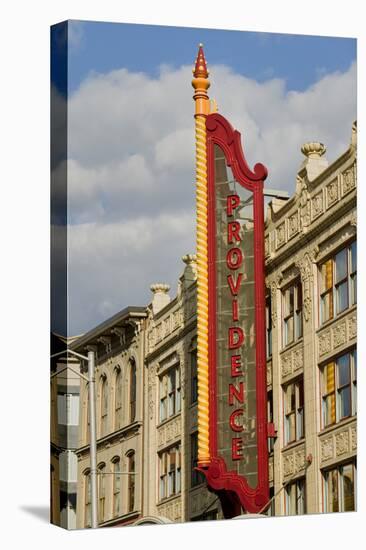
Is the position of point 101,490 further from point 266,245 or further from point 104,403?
point 266,245

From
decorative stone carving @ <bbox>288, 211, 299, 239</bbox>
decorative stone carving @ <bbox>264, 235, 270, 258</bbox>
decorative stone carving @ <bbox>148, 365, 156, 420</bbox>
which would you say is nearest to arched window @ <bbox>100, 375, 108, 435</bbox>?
decorative stone carving @ <bbox>148, 365, 156, 420</bbox>

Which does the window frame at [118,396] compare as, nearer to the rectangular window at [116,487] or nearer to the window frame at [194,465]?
the rectangular window at [116,487]

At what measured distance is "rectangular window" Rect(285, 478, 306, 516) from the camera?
3616 cm

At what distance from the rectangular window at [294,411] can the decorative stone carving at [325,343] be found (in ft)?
3.22

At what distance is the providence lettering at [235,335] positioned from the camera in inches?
1432

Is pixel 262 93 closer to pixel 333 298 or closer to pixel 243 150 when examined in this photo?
pixel 243 150

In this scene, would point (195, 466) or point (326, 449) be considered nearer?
point (326, 449)

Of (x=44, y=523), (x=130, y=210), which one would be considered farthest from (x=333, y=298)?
(x=44, y=523)

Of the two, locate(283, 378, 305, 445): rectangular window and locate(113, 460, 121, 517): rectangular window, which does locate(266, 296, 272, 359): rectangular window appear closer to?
locate(283, 378, 305, 445): rectangular window

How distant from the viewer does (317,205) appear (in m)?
37.3

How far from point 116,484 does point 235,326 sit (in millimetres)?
4450

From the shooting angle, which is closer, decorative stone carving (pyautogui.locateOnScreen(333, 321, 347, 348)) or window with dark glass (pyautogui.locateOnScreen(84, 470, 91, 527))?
window with dark glass (pyautogui.locateOnScreen(84, 470, 91, 527))

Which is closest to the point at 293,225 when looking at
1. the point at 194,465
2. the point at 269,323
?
the point at 269,323

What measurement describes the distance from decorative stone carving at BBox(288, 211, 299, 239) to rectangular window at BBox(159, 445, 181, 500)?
220 inches
